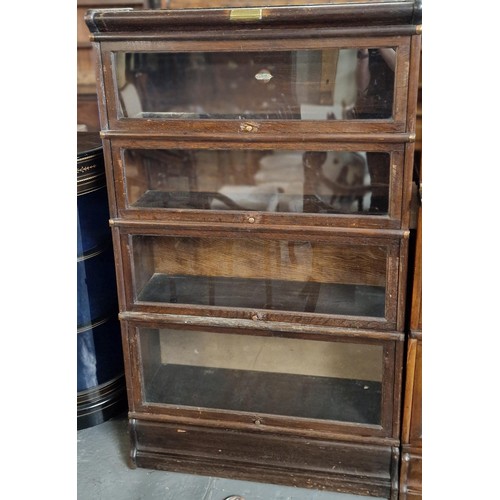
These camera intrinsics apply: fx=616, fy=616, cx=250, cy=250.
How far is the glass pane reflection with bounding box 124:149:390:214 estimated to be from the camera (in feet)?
5.28

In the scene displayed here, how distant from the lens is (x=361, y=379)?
1665 millimetres

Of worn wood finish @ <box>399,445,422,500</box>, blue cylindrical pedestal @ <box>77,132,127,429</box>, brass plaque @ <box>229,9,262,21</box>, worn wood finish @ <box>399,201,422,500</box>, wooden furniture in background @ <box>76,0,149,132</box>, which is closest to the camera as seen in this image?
brass plaque @ <box>229,9,262,21</box>

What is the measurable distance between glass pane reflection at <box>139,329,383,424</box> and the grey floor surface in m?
0.21

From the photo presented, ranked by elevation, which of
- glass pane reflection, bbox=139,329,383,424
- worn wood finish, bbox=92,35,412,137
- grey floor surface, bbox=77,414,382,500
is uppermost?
worn wood finish, bbox=92,35,412,137

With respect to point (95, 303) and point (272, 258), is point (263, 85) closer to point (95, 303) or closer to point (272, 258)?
point (272, 258)

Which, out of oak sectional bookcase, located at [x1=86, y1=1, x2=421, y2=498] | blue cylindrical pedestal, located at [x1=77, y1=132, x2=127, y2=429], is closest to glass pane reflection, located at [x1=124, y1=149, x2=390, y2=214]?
oak sectional bookcase, located at [x1=86, y1=1, x2=421, y2=498]

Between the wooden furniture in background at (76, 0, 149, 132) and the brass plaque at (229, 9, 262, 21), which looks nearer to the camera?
the brass plaque at (229, 9, 262, 21)

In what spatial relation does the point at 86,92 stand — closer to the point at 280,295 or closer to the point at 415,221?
the point at 280,295

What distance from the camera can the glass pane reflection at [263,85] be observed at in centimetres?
144

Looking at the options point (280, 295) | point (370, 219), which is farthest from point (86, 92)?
point (370, 219)

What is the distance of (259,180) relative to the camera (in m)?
2.12

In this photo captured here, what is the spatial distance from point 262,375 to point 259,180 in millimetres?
693

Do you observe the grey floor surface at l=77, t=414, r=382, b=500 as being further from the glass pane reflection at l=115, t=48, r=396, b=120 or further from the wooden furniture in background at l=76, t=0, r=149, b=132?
the wooden furniture in background at l=76, t=0, r=149, b=132

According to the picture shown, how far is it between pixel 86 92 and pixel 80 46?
0.17m
